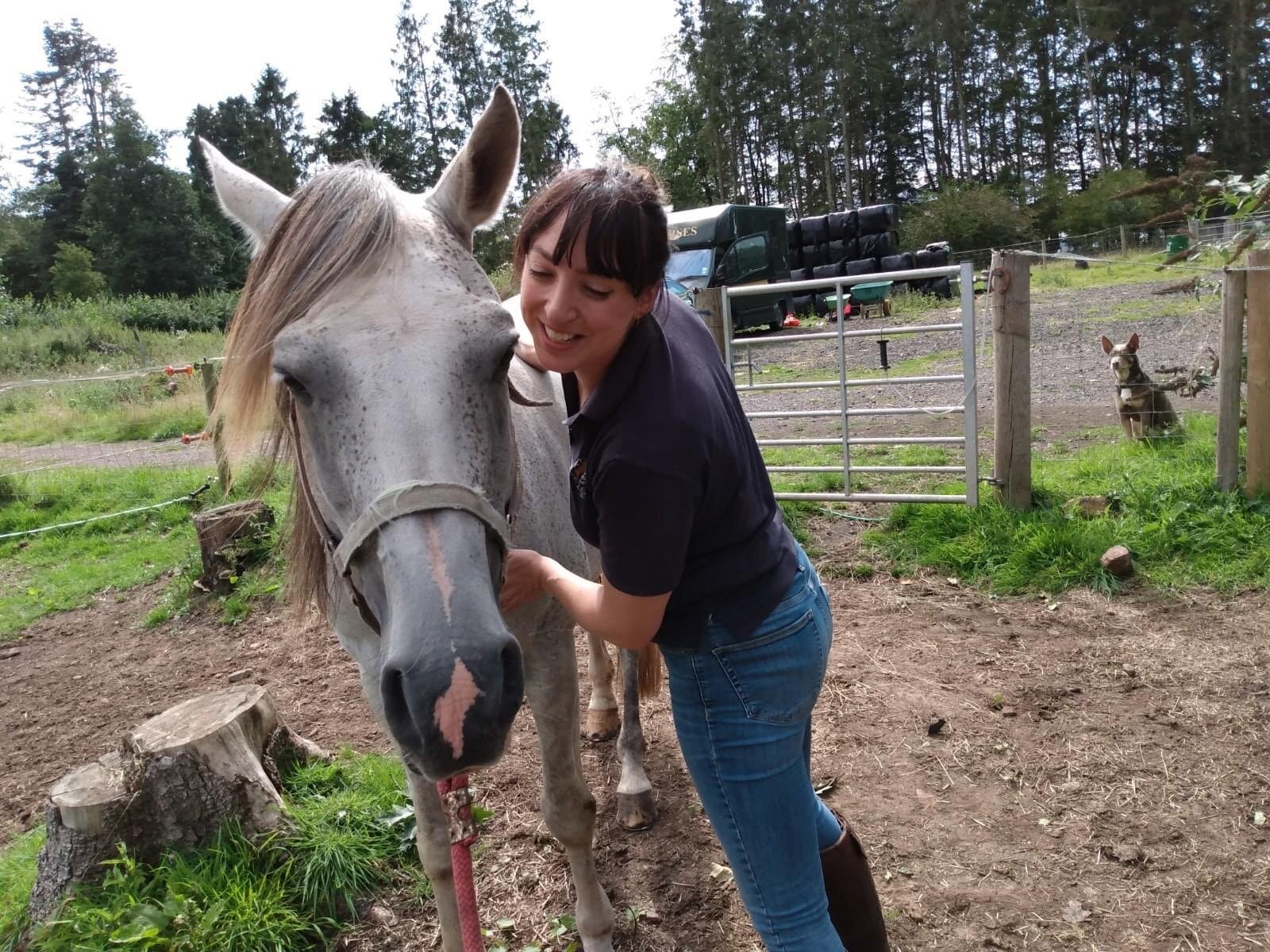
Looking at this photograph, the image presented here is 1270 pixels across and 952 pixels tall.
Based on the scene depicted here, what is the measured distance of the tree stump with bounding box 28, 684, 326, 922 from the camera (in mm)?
2518

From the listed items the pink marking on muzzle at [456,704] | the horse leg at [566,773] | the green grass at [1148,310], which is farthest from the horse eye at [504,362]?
the green grass at [1148,310]

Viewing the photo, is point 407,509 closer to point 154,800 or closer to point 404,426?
point 404,426

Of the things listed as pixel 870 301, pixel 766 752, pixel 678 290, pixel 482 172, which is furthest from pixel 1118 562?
pixel 870 301

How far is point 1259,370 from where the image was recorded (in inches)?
184

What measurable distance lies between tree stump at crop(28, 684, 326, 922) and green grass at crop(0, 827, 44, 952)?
82 millimetres

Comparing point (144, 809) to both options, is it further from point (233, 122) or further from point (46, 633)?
point (233, 122)

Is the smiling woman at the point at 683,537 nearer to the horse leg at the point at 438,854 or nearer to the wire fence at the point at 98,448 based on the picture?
the horse leg at the point at 438,854

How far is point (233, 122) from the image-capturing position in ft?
153

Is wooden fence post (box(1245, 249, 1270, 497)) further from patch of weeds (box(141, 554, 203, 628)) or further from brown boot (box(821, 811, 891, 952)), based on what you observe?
patch of weeds (box(141, 554, 203, 628))

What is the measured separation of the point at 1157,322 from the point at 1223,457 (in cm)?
812

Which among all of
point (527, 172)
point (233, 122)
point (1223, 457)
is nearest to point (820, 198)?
point (527, 172)

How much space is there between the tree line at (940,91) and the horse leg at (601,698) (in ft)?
126

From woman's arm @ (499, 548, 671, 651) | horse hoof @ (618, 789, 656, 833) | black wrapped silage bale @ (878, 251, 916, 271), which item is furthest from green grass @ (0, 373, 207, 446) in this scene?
black wrapped silage bale @ (878, 251, 916, 271)

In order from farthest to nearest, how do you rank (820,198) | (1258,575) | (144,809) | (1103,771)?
(820,198) → (1258,575) → (1103,771) → (144,809)
